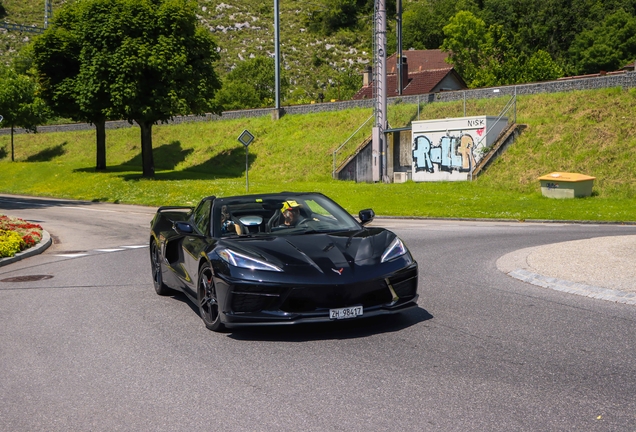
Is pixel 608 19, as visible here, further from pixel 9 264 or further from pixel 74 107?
pixel 9 264

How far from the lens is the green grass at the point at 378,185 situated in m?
29.4

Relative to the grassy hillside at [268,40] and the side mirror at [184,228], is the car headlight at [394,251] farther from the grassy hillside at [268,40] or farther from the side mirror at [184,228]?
the grassy hillside at [268,40]

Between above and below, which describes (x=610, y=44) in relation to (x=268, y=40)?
below

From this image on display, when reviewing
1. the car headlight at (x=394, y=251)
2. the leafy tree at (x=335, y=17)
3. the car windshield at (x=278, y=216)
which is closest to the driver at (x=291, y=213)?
the car windshield at (x=278, y=216)

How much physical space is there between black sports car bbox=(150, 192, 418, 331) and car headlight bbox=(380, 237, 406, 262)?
1cm

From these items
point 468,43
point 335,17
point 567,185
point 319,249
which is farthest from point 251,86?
point 319,249

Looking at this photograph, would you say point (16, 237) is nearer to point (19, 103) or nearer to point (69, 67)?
point (69, 67)

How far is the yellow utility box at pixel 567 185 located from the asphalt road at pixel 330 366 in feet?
65.4

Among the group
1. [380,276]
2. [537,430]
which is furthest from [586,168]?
[537,430]

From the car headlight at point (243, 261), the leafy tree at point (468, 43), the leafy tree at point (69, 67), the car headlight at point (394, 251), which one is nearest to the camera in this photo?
the car headlight at point (243, 261)

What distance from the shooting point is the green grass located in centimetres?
2944

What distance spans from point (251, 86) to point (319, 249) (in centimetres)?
8864

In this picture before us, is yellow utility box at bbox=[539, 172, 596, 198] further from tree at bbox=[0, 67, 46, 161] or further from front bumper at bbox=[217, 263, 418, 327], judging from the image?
tree at bbox=[0, 67, 46, 161]

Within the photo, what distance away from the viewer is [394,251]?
7.54 metres
